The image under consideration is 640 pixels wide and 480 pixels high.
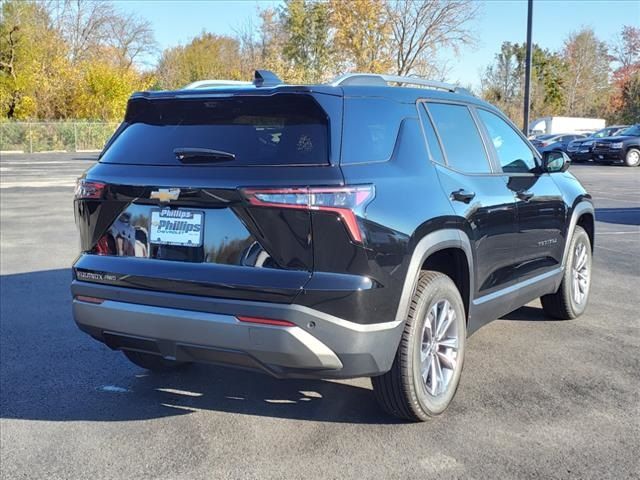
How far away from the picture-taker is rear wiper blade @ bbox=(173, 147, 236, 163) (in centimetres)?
345

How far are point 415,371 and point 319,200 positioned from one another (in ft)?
3.71

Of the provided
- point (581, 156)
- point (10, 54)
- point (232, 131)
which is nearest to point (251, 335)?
point (232, 131)

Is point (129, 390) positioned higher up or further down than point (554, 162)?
further down

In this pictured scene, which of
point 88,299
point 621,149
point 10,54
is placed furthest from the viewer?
point 10,54

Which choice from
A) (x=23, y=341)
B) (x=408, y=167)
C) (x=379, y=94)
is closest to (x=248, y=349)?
(x=408, y=167)

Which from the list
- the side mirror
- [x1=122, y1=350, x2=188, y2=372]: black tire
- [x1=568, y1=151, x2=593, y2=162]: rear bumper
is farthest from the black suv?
[x1=568, y1=151, x2=593, y2=162]: rear bumper

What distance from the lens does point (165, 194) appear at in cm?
347

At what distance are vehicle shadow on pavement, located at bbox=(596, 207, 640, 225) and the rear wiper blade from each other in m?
10.7

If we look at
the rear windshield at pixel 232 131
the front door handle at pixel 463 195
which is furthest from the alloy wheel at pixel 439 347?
the rear windshield at pixel 232 131

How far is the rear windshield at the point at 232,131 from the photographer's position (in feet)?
11.1

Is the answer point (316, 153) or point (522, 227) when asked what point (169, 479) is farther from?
point (522, 227)

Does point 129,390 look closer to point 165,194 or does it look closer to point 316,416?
point 316,416

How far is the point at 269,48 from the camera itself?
44.9m

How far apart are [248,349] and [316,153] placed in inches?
39.4
